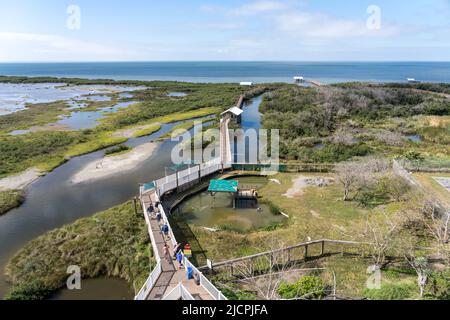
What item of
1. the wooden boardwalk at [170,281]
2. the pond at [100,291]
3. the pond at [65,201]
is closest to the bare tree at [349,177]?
the wooden boardwalk at [170,281]

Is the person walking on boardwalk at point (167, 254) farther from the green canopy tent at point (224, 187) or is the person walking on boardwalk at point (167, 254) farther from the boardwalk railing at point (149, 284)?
the green canopy tent at point (224, 187)

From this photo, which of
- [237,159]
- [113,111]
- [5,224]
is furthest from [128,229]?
[113,111]

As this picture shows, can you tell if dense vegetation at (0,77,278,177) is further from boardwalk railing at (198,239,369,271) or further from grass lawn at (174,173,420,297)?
boardwalk railing at (198,239,369,271)

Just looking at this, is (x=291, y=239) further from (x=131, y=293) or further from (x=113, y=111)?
(x=113, y=111)

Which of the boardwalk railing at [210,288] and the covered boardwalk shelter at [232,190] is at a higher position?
the covered boardwalk shelter at [232,190]

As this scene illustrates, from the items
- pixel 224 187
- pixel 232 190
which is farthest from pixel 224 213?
pixel 224 187

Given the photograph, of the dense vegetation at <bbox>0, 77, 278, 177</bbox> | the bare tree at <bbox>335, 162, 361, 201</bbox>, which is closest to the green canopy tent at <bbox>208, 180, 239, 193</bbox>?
the bare tree at <bbox>335, 162, 361, 201</bbox>
